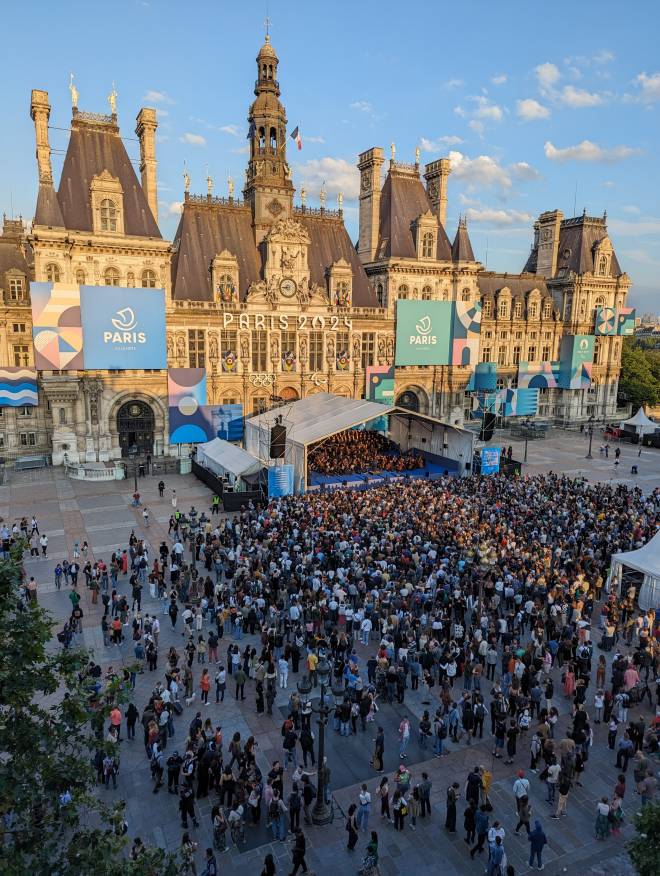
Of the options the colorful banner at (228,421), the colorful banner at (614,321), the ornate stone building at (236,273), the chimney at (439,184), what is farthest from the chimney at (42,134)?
the colorful banner at (614,321)

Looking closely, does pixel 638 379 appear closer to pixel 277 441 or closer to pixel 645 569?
pixel 277 441

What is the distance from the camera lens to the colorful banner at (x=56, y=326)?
134 feet

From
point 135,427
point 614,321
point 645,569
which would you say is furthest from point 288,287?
point 614,321

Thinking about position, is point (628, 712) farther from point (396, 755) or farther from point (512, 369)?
point (512, 369)

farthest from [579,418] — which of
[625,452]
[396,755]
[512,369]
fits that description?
[396,755]

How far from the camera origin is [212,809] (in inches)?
508

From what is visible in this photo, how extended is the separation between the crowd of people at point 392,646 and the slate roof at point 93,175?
84.0ft

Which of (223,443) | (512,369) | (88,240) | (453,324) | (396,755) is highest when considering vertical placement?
(88,240)

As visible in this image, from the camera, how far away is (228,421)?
4888 cm

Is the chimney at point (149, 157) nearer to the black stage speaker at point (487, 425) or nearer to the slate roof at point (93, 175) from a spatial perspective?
the slate roof at point (93, 175)

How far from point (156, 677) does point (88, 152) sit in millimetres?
41029

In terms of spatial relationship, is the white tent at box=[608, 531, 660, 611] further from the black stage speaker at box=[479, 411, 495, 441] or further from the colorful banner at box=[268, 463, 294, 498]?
the black stage speaker at box=[479, 411, 495, 441]

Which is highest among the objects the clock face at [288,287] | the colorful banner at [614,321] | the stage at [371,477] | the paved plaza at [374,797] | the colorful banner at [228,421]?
the clock face at [288,287]

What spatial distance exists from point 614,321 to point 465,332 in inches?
921
